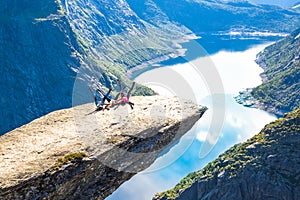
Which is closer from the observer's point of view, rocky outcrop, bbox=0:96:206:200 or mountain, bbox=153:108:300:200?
rocky outcrop, bbox=0:96:206:200

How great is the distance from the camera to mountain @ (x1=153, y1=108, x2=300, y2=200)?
12588 cm

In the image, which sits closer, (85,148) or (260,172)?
(85,148)

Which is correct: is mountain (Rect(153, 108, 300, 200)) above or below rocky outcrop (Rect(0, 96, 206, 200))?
above

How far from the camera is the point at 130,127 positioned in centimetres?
1797

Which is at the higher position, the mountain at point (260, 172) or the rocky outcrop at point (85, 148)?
the mountain at point (260, 172)

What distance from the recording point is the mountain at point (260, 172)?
125875 millimetres

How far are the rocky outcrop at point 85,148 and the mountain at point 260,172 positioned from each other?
11534 centimetres

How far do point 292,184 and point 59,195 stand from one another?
124 metres

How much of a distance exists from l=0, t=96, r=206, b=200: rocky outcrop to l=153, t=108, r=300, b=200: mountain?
11534 cm

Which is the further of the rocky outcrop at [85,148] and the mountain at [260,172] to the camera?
the mountain at [260,172]

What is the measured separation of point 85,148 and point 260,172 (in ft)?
404

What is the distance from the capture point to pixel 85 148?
1625cm

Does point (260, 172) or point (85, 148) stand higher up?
point (260, 172)

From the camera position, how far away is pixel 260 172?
130 metres
